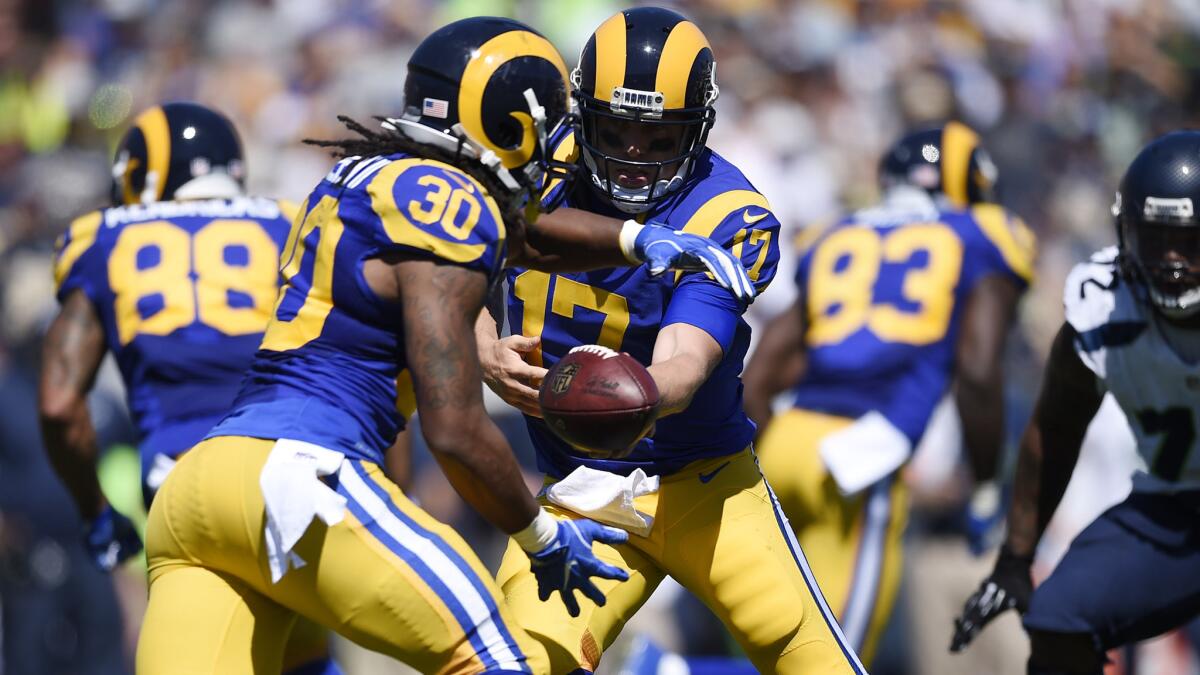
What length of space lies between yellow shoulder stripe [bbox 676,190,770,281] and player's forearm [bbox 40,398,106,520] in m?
2.37

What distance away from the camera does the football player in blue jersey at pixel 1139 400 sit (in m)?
4.31

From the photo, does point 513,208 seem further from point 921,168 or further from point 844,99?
point 844,99

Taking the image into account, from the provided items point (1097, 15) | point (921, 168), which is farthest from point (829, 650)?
point (1097, 15)

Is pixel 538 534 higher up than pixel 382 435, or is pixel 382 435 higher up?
pixel 382 435

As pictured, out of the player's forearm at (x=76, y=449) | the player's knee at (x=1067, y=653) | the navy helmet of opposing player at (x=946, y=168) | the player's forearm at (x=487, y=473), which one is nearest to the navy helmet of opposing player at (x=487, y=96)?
the player's forearm at (x=487, y=473)

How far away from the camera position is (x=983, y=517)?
253 inches

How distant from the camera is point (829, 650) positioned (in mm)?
3961

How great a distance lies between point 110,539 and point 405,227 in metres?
2.56

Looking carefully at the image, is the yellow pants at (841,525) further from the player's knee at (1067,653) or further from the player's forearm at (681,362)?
the player's forearm at (681,362)

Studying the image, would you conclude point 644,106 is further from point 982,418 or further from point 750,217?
point 982,418

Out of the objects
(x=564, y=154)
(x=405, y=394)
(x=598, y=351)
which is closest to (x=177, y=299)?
(x=564, y=154)

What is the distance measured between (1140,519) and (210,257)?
2.86 meters

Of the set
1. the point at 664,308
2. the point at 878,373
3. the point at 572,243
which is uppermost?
the point at 572,243

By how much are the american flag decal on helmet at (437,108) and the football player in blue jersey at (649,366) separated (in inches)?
22.5
